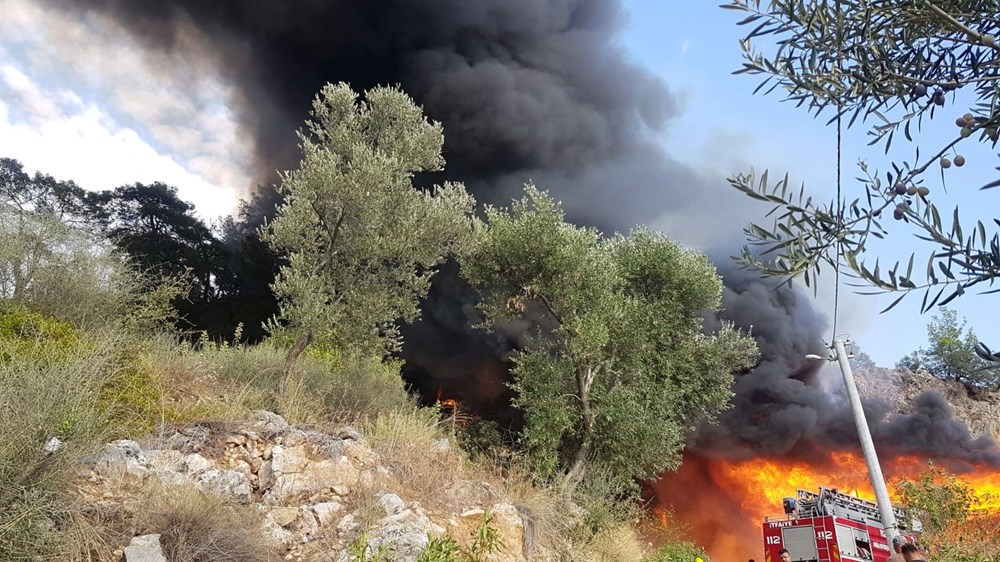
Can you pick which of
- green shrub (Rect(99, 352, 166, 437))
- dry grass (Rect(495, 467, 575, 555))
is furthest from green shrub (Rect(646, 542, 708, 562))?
green shrub (Rect(99, 352, 166, 437))

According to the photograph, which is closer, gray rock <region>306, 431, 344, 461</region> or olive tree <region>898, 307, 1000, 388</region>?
gray rock <region>306, 431, 344, 461</region>

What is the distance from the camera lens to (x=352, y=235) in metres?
15.1

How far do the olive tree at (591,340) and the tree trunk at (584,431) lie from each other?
0.12 ft

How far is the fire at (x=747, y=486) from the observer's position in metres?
27.9

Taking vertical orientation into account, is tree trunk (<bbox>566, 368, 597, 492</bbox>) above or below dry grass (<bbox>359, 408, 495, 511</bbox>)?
above

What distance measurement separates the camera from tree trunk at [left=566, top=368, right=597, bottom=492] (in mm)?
16156

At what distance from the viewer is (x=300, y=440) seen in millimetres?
10758

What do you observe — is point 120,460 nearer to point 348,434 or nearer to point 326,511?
point 326,511

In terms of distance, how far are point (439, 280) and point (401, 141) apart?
27.9ft

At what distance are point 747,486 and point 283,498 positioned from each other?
26017mm

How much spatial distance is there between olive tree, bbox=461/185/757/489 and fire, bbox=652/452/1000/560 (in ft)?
33.1

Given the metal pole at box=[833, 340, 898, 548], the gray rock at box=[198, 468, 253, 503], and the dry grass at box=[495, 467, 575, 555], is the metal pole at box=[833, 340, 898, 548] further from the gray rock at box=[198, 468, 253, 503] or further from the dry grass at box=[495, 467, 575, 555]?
the gray rock at box=[198, 468, 253, 503]

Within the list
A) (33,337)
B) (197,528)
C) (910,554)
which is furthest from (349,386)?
(910,554)

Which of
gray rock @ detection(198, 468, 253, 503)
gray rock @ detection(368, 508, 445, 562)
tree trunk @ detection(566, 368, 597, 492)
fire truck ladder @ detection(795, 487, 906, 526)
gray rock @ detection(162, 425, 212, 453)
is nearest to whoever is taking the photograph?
gray rock @ detection(368, 508, 445, 562)
